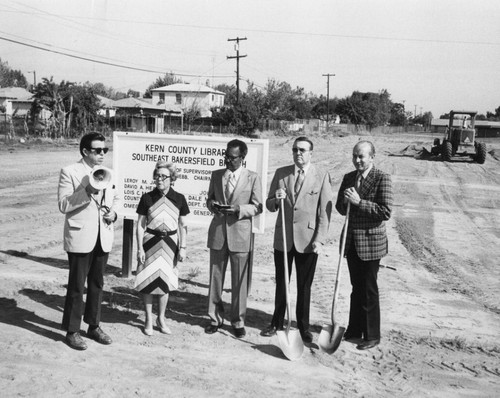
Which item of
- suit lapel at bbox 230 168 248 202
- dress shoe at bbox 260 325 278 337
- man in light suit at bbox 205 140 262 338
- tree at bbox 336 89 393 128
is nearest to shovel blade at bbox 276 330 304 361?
dress shoe at bbox 260 325 278 337

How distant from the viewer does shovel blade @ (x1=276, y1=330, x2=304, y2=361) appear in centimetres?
520

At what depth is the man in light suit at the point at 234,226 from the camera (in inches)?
224

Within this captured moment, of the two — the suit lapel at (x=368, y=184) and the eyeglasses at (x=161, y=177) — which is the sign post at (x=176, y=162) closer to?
the eyeglasses at (x=161, y=177)

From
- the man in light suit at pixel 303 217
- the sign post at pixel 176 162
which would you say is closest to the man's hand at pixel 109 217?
the man in light suit at pixel 303 217

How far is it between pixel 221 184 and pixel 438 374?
2.59 metres

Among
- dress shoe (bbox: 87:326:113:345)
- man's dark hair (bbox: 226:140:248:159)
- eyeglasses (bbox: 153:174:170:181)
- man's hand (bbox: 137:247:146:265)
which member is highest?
man's dark hair (bbox: 226:140:248:159)

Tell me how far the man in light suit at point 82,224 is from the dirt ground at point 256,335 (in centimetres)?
35

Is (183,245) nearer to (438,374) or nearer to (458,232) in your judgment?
(438,374)

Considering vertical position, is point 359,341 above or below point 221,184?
below

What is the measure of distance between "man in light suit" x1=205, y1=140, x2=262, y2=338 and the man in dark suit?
2.89ft

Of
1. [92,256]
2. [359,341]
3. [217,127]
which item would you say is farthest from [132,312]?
[217,127]

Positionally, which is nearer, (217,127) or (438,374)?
(438,374)

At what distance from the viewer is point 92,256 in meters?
5.31

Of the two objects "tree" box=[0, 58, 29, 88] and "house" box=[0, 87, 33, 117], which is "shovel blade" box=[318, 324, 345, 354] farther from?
"tree" box=[0, 58, 29, 88]
